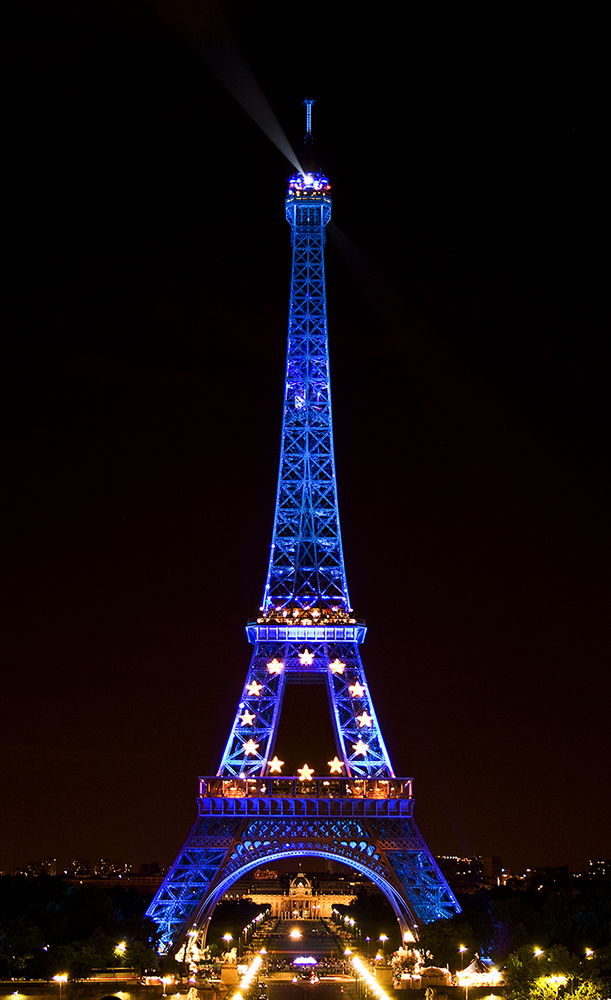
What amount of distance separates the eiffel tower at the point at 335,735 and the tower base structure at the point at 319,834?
70 millimetres

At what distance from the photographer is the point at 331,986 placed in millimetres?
84188

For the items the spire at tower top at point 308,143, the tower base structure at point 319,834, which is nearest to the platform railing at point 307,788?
the tower base structure at point 319,834

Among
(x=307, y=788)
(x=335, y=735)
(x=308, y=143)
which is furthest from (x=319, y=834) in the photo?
(x=308, y=143)

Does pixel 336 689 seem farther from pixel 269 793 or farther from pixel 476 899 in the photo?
pixel 476 899

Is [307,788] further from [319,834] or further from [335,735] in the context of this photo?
[335,735]

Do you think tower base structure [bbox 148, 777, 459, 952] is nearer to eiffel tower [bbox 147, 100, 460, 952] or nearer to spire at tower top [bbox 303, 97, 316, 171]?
eiffel tower [bbox 147, 100, 460, 952]

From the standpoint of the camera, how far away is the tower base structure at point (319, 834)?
93.4 metres

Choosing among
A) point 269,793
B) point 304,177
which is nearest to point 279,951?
point 269,793

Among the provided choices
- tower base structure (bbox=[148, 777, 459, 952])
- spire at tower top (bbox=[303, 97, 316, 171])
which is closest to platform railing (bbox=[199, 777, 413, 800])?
tower base structure (bbox=[148, 777, 459, 952])

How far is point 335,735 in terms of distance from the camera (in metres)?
99.4

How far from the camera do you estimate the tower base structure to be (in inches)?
→ 3676

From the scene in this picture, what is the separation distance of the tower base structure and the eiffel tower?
70 mm

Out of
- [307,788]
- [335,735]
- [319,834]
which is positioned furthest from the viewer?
[335,735]

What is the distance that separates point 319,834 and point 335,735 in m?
7.53
